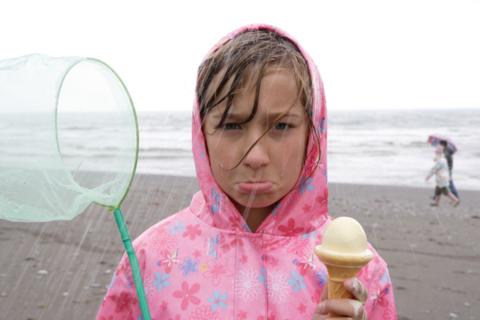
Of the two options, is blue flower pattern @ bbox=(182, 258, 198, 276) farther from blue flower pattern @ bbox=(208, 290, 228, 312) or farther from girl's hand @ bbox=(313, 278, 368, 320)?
girl's hand @ bbox=(313, 278, 368, 320)

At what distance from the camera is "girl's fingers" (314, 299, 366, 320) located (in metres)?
1.55

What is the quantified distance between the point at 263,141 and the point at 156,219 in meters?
7.53

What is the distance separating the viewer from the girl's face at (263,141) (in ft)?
6.06

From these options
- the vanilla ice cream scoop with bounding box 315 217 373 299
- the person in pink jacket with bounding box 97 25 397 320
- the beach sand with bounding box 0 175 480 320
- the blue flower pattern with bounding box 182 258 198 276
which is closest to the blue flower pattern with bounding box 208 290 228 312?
the person in pink jacket with bounding box 97 25 397 320

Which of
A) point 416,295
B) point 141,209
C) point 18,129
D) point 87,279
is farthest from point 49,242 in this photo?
point 18,129

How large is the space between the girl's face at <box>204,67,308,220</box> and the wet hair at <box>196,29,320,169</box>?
0.02 meters

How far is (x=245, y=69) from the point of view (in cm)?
189

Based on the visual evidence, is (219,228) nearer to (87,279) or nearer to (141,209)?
(87,279)

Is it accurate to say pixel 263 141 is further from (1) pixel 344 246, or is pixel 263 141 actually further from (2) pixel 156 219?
(2) pixel 156 219

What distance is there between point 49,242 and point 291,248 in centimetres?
617

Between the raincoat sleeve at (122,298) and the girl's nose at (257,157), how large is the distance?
21.3 inches

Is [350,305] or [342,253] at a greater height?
[342,253]

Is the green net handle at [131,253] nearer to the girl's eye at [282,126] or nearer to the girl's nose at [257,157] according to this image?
the girl's nose at [257,157]

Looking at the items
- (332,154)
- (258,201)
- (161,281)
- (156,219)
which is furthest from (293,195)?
(332,154)
